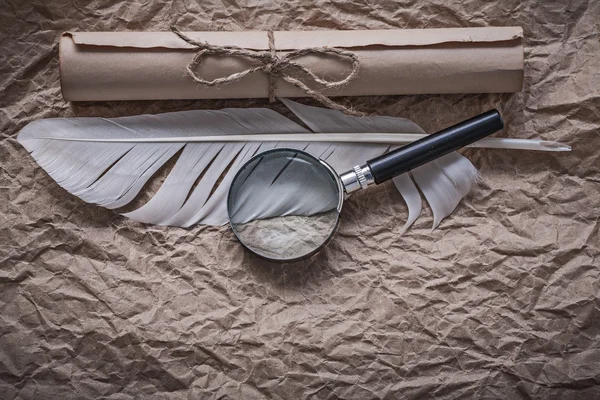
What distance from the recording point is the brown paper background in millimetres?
1504

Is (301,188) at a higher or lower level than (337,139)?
lower

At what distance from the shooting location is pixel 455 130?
148 cm

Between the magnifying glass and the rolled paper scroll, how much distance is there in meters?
0.12

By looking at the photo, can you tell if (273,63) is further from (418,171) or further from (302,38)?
(418,171)

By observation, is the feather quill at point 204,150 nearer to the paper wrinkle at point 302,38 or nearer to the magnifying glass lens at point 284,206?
the magnifying glass lens at point 284,206

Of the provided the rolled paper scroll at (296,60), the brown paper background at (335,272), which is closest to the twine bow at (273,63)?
the rolled paper scroll at (296,60)

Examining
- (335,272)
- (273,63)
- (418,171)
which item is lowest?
(335,272)

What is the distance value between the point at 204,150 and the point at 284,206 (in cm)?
23

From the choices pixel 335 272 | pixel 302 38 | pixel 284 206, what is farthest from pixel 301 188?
pixel 302 38

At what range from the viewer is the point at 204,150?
1549 mm

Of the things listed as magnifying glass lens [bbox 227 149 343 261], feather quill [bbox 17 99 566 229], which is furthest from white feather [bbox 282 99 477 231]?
magnifying glass lens [bbox 227 149 343 261]

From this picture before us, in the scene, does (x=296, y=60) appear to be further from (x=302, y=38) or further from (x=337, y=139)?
(x=337, y=139)

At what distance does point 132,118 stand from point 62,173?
203 mm

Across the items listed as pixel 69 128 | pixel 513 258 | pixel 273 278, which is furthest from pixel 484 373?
pixel 69 128
